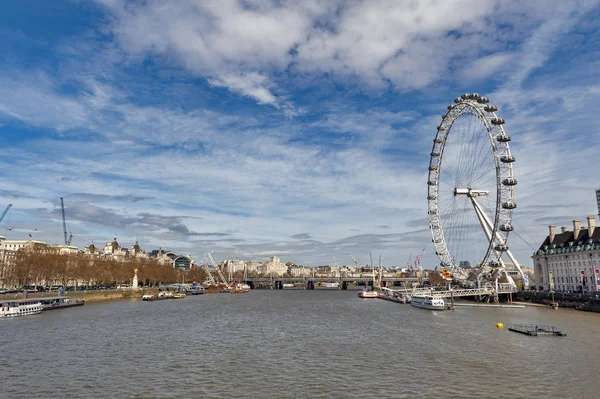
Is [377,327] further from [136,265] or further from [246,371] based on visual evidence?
[136,265]

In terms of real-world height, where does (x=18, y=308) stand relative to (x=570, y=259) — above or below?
below

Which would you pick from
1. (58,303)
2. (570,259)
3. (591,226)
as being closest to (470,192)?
(591,226)

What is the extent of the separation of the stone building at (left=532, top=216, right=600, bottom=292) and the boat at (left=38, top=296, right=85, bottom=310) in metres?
116

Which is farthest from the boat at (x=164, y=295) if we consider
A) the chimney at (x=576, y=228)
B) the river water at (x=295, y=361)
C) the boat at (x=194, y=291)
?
the chimney at (x=576, y=228)

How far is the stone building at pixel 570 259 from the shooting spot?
10425 cm

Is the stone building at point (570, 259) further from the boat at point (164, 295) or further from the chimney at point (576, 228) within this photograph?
the boat at point (164, 295)

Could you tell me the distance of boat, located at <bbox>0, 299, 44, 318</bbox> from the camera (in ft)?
253

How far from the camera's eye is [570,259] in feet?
369

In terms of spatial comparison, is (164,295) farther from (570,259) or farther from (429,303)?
(570,259)

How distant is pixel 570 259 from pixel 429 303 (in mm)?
43654

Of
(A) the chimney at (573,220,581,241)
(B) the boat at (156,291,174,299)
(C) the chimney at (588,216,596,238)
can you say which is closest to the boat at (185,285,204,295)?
(B) the boat at (156,291,174,299)

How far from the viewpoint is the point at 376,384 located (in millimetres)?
31953

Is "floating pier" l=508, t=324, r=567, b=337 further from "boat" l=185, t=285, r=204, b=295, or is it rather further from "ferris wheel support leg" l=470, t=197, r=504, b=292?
"boat" l=185, t=285, r=204, b=295

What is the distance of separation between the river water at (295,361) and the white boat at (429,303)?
30027 mm
